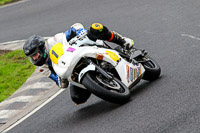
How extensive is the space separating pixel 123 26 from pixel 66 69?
248 inches

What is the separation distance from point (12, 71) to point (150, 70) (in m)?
5.03

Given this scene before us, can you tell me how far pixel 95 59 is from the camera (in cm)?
728

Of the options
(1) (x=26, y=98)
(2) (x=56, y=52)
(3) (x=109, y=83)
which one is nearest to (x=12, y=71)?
(1) (x=26, y=98)

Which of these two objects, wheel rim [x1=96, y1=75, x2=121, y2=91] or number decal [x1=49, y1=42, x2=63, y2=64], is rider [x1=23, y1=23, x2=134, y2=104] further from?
wheel rim [x1=96, y1=75, x2=121, y2=91]

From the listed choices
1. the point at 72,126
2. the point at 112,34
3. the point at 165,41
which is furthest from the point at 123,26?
the point at 72,126

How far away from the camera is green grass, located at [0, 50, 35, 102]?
11.0 metres

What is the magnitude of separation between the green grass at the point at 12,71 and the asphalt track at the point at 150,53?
165 cm

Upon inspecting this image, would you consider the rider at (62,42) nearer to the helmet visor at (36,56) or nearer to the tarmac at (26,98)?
the helmet visor at (36,56)

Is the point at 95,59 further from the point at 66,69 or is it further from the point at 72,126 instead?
the point at 72,126

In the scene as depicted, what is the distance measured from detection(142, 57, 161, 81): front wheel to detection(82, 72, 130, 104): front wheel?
3.48 ft

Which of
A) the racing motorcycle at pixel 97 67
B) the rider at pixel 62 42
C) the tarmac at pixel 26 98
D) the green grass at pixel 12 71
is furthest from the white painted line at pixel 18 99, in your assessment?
the racing motorcycle at pixel 97 67

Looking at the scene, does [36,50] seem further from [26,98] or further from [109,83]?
[26,98]

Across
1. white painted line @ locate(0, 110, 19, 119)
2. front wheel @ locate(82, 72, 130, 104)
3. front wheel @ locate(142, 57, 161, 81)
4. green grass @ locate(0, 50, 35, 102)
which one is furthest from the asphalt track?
green grass @ locate(0, 50, 35, 102)

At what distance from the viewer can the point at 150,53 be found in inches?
403
